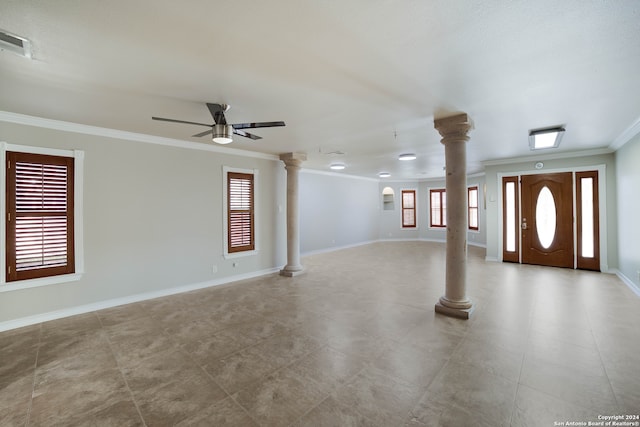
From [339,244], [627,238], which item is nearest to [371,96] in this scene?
[627,238]

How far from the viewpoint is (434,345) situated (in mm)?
2871

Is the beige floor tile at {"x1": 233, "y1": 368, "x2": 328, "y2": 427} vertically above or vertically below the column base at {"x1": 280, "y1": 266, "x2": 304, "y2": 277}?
below

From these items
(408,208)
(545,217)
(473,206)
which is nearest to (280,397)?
(545,217)

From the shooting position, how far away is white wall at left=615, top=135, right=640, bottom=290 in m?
4.30

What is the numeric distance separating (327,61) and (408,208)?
1014 cm

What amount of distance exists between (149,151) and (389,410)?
4.78 metres

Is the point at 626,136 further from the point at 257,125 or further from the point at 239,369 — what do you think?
the point at 239,369

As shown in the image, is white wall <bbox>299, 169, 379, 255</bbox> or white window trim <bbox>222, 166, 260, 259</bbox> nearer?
white window trim <bbox>222, 166, 260, 259</bbox>

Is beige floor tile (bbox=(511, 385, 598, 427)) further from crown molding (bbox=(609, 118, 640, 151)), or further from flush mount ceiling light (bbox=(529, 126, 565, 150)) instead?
crown molding (bbox=(609, 118, 640, 151))

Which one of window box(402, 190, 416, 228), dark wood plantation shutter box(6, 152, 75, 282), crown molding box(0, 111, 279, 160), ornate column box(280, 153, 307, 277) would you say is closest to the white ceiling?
crown molding box(0, 111, 279, 160)

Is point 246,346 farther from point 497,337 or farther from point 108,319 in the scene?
point 497,337

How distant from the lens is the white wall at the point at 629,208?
169 inches

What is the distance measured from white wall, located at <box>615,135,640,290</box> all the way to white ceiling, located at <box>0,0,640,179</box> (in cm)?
109

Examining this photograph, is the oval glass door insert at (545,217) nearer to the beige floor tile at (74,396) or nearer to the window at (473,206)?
the window at (473,206)
